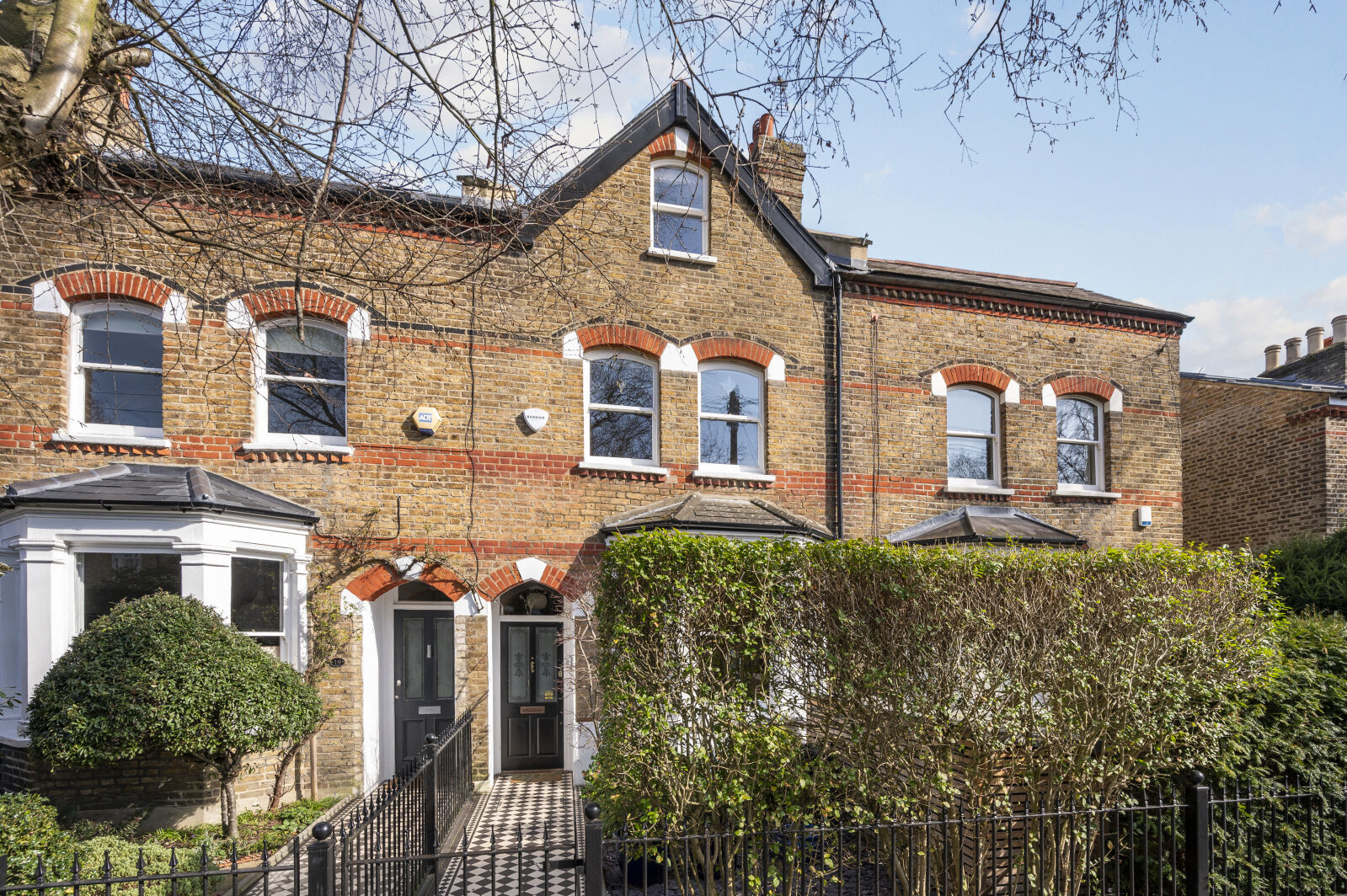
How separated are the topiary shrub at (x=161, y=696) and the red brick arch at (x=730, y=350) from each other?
6616mm

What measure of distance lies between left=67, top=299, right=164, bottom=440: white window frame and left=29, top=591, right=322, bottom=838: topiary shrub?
2498 millimetres

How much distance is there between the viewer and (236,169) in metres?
5.56

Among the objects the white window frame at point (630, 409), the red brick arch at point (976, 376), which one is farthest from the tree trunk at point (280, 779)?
the red brick arch at point (976, 376)

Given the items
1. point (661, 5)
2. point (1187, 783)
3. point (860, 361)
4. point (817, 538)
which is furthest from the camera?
point (860, 361)

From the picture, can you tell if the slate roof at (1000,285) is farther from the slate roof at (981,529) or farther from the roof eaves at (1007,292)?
the slate roof at (981,529)

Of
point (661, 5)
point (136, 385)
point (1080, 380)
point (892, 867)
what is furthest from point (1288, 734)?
point (136, 385)

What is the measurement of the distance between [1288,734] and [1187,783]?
2.80 feet

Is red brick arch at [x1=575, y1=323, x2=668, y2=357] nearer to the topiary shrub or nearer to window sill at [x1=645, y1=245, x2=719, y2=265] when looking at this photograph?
window sill at [x1=645, y1=245, x2=719, y2=265]

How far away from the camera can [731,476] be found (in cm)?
1148

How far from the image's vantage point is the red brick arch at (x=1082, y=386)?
1319 cm

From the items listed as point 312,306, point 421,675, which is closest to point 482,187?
point 312,306

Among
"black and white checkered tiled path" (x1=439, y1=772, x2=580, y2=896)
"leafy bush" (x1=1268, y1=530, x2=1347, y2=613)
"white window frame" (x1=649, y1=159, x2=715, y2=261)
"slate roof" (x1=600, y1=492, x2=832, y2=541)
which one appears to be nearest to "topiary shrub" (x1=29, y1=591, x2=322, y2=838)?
"black and white checkered tiled path" (x1=439, y1=772, x2=580, y2=896)

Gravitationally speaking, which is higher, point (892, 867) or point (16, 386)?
point (16, 386)

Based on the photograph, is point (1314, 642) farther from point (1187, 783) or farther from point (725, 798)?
point (725, 798)
